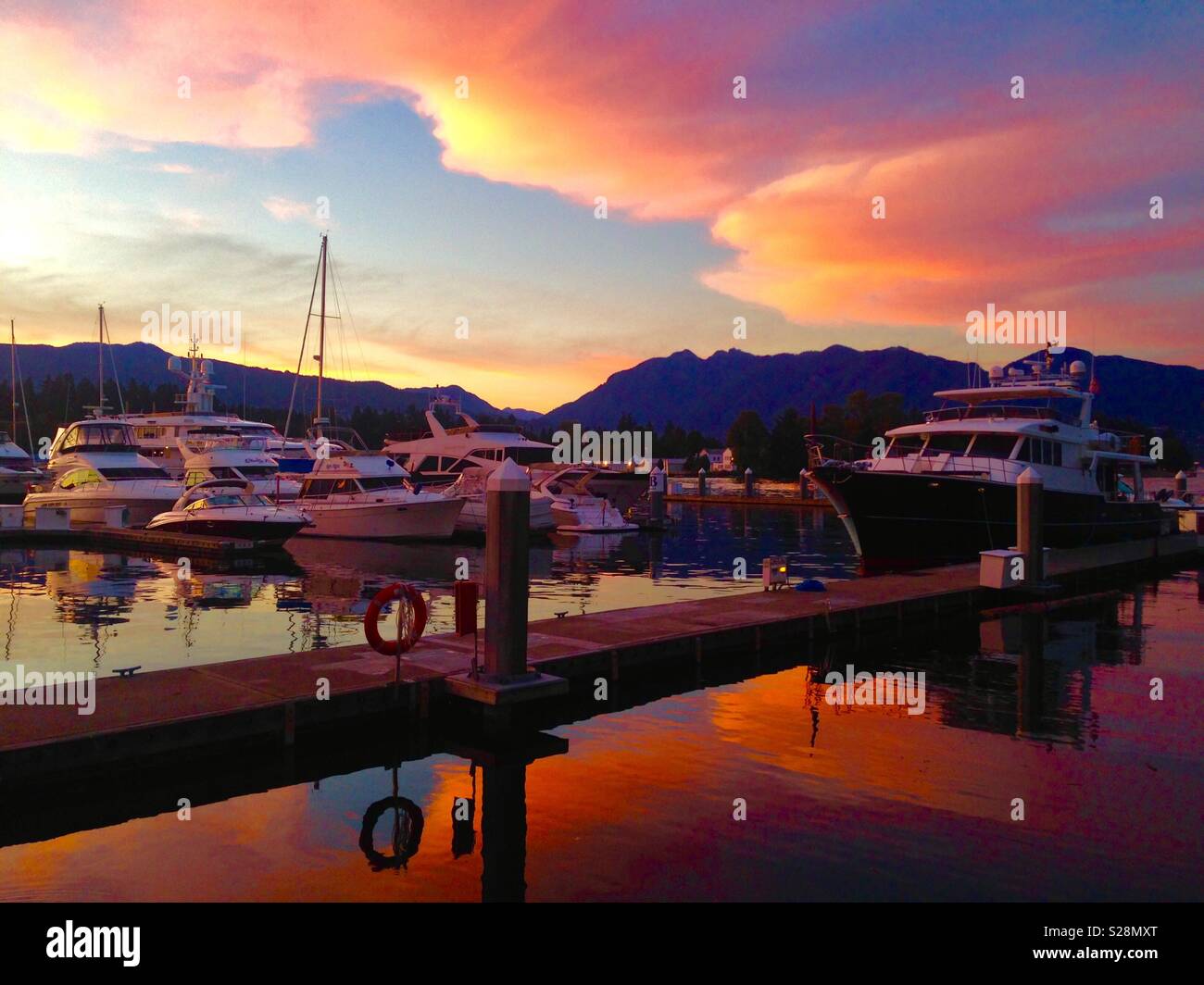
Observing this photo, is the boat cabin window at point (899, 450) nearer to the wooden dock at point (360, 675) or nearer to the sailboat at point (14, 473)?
the wooden dock at point (360, 675)

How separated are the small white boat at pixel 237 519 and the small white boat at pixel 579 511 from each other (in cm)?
1225

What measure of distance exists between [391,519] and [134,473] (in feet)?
42.7

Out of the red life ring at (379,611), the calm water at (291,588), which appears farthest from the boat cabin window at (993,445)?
the red life ring at (379,611)

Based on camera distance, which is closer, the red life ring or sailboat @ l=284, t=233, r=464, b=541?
the red life ring

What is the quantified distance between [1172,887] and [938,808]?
6.44 ft

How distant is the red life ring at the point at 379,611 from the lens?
10328 millimetres

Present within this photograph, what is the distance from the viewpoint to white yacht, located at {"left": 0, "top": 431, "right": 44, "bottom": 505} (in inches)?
2040

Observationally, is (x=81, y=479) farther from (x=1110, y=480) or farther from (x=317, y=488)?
(x=1110, y=480)

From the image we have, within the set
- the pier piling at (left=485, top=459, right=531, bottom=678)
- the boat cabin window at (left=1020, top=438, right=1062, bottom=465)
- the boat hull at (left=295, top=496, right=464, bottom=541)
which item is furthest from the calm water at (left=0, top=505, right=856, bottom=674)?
the pier piling at (left=485, top=459, right=531, bottom=678)

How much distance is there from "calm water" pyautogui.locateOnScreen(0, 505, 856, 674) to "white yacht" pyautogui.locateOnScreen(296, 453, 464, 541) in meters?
0.60

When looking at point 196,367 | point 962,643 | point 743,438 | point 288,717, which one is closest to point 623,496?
point 196,367

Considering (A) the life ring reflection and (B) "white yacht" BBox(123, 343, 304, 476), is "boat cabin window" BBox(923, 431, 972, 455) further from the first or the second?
(B) "white yacht" BBox(123, 343, 304, 476)

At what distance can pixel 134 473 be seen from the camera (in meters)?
39.2

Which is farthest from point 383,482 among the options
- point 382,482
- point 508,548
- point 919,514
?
point 508,548
